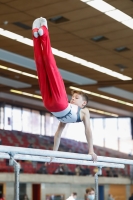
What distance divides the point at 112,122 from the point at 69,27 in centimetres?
2388

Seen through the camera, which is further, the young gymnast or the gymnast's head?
the gymnast's head

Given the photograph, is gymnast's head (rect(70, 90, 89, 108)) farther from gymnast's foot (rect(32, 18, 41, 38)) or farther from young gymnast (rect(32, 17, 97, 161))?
gymnast's foot (rect(32, 18, 41, 38))

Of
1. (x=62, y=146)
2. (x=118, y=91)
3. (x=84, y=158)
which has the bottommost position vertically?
(x=84, y=158)

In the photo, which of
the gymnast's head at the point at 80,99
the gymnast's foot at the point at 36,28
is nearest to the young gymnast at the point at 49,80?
the gymnast's foot at the point at 36,28

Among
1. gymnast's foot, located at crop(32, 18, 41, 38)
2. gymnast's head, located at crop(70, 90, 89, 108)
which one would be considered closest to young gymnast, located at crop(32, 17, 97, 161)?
gymnast's foot, located at crop(32, 18, 41, 38)

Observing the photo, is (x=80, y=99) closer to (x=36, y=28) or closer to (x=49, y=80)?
(x=49, y=80)

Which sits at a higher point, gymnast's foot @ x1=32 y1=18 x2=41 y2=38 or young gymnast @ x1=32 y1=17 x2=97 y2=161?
gymnast's foot @ x1=32 y1=18 x2=41 y2=38

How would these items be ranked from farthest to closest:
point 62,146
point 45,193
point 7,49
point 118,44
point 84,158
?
1. point 62,146
2. point 45,193
3. point 7,49
4. point 118,44
5. point 84,158

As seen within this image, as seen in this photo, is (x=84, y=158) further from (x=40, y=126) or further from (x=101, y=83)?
(x=40, y=126)

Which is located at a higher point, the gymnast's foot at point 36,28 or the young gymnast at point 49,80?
the gymnast's foot at point 36,28

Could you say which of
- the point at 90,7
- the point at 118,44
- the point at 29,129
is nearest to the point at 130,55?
the point at 118,44

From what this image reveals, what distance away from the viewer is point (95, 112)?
35.9m

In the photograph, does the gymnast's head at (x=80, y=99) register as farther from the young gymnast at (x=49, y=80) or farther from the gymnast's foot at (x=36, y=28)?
the gymnast's foot at (x=36, y=28)

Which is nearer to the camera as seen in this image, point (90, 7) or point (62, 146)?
point (90, 7)
